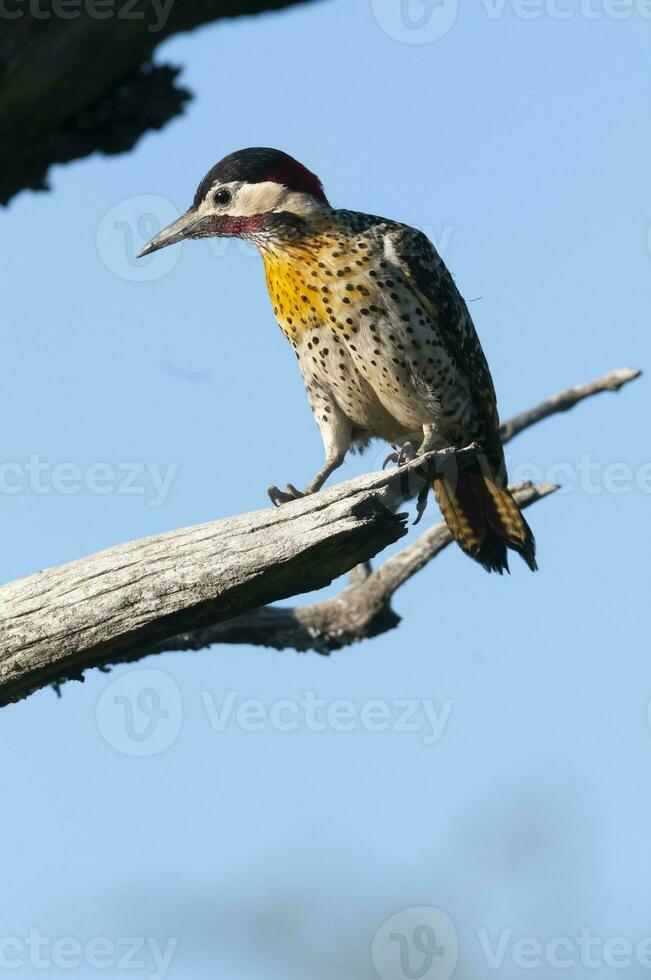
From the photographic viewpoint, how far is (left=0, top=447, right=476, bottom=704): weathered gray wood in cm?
489

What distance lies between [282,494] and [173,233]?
5.53ft

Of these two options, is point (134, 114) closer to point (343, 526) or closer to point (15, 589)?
point (343, 526)

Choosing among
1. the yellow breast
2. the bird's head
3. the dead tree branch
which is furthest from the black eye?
the dead tree branch

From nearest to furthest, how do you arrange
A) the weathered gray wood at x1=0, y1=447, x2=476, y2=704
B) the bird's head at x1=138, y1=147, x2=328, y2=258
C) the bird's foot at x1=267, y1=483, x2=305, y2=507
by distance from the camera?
the weathered gray wood at x1=0, y1=447, x2=476, y2=704, the bird's foot at x1=267, y1=483, x2=305, y2=507, the bird's head at x1=138, y1=147, x2=328, y2=258

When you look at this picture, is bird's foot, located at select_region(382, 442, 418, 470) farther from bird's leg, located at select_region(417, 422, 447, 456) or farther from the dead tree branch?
the dead tree branch

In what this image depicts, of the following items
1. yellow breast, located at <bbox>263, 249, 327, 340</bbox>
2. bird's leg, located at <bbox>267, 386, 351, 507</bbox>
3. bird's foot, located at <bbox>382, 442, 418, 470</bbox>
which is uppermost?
yellow breast, located at <bbox>263, 249, 327, 340</bbox>

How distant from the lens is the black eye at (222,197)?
7.19m

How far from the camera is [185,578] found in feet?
16.2

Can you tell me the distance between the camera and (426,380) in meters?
7.01

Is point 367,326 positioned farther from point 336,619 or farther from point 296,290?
point 336,619

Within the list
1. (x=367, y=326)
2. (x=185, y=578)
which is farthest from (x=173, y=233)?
(x=185, y=578)

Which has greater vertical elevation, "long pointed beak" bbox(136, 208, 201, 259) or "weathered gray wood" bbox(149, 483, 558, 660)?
"long pointed beak" bbox(136, 208, 201, 259)

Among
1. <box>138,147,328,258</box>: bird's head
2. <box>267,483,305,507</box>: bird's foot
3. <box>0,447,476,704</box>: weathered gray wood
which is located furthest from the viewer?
<box>138,147,328,258</box>: bird's head

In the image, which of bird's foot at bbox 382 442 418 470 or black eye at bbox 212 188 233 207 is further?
black eye at bbox 212 188 233 207
